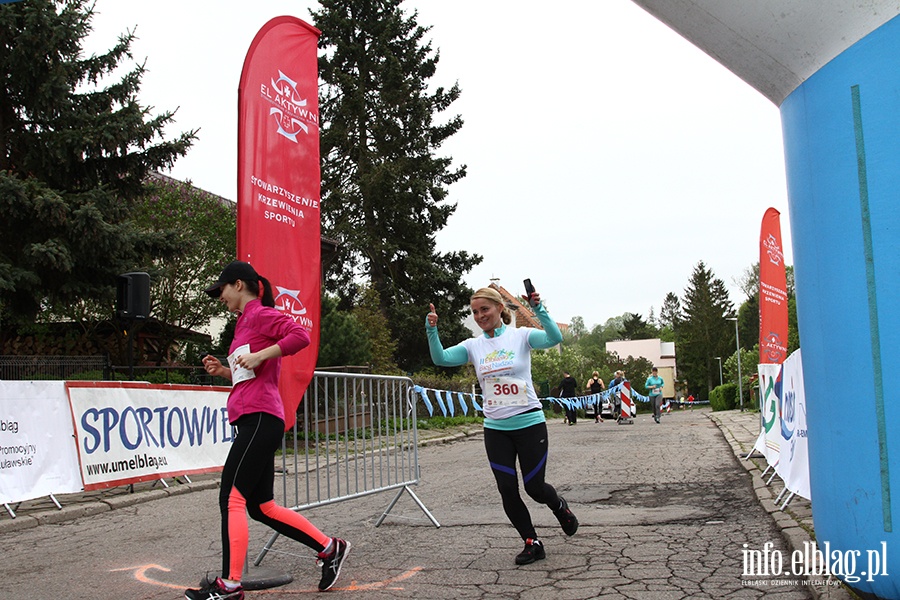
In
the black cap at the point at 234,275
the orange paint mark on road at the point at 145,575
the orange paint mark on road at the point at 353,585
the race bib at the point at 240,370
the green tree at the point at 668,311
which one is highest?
the green tree at the point at 668,311

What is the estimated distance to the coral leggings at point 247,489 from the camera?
14.3 feet

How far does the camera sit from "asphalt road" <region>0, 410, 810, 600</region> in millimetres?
4754

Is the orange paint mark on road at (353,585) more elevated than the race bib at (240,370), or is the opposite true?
the race bib at (240,370)

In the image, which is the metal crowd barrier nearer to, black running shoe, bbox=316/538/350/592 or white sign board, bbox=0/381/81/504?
black running shoe, bbox=316/538/350/592

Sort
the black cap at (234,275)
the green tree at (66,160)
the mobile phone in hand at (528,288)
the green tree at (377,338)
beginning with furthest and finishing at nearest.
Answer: the green tree at (377,338) → the green tree at (66,160) → the mobile phone in hand at (528,288) → the black cap at (234,275)

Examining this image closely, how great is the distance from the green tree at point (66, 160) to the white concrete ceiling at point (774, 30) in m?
16.3

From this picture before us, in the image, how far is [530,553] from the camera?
5316mm

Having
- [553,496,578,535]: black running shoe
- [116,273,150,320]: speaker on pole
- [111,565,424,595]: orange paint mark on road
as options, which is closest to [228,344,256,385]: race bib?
[111,565,424,595]: orange paint mark on road

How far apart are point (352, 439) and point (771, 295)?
21.9ft

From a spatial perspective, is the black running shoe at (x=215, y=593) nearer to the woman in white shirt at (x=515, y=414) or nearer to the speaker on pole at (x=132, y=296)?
the woman in white shirt at (x=515, y=414)

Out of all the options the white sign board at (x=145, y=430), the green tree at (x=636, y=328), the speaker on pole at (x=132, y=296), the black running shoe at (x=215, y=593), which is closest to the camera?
the black running shoe at (x=215, y=593)

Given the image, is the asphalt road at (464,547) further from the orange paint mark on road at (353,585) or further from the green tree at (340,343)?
the green tree at (340,343)

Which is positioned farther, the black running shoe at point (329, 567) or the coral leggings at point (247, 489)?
the black running shoe at point (329, 567)

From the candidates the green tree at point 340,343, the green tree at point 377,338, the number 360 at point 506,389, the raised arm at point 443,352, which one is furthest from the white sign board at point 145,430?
the green tree at point 377,338
